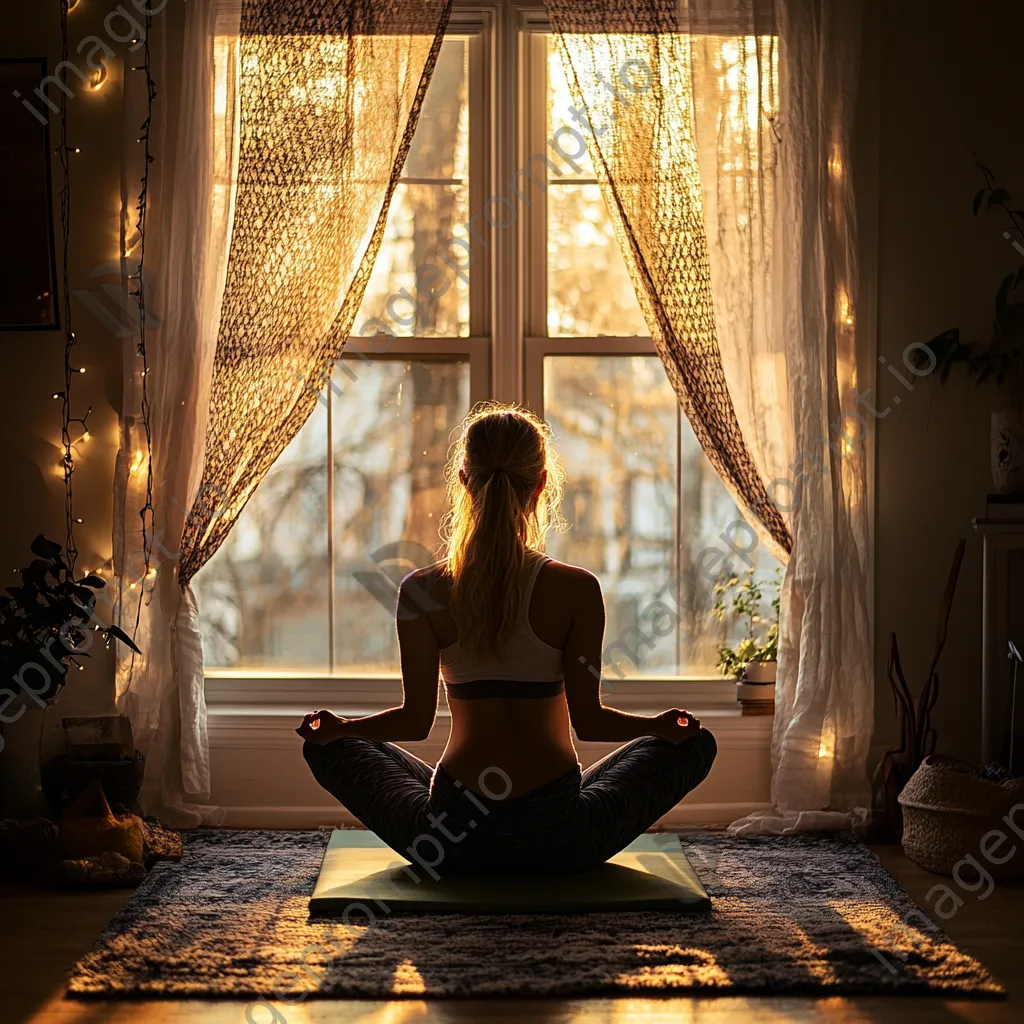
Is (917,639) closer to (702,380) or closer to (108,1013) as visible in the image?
(702,380)

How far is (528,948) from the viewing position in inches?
103

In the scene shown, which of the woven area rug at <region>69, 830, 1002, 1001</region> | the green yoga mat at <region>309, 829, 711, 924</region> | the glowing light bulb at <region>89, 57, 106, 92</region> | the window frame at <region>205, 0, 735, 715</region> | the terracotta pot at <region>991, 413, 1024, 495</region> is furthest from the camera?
the window frame at <region>205, 0, 735, 715</region>

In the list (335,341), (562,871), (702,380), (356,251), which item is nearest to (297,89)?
(356,251)

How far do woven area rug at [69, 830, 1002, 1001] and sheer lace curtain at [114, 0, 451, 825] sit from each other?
702mm

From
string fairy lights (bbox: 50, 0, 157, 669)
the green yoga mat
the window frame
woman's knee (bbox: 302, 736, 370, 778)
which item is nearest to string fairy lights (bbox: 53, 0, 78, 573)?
string fairy lights (bbox: 50, 0, 157, 669)

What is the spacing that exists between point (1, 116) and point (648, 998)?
2874mm

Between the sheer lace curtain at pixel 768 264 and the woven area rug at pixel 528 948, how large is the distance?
2.15 feet

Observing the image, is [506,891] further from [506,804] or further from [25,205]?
[25,205]

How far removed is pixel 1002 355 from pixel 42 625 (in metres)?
2.62

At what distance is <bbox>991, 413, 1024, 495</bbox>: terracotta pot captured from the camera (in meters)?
3.49

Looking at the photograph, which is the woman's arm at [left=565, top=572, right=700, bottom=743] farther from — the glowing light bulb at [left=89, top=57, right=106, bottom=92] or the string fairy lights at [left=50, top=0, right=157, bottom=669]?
the glowing light bulb at [left=89, top=57, right=106, bottom=92]

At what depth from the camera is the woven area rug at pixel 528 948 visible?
246 centimetres

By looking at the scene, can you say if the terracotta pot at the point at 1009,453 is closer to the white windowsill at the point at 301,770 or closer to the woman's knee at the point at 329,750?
the white windowsill at the point at 301,770

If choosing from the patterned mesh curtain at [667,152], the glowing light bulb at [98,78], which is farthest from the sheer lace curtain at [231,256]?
the patterned mesh curtain at [667,152]
